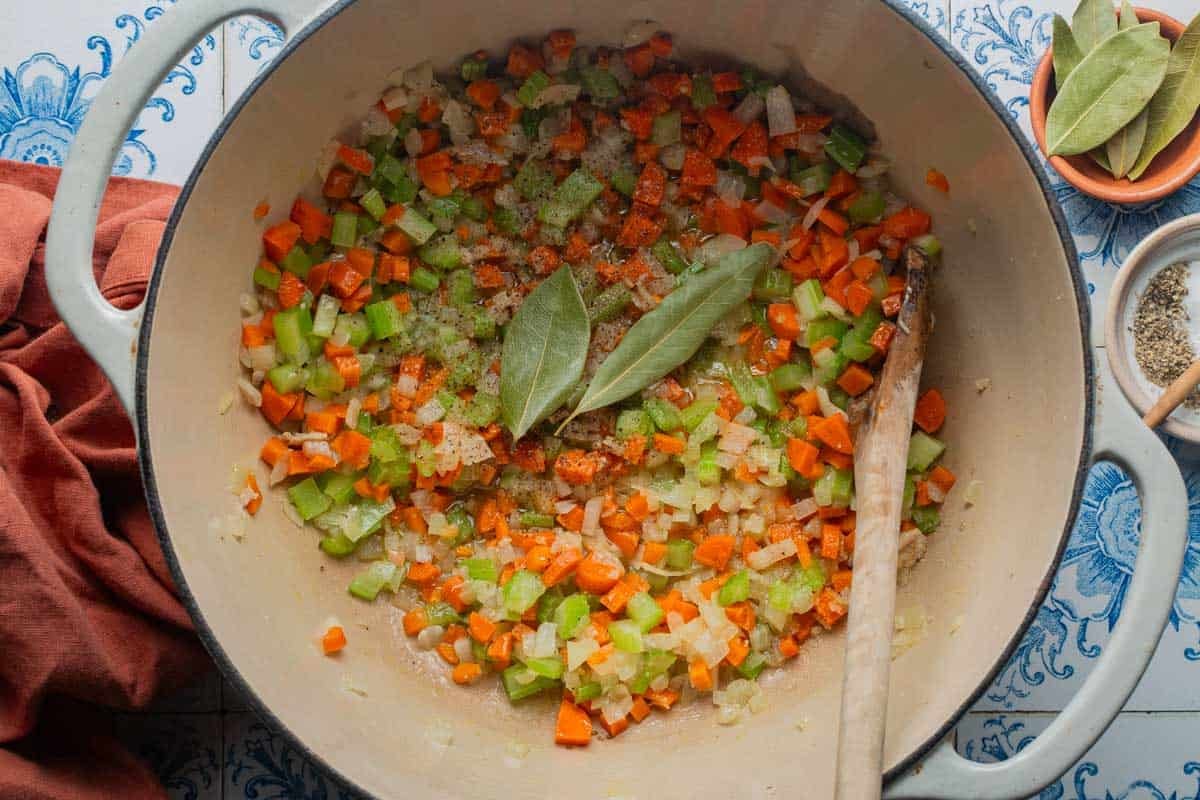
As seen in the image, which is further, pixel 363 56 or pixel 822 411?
pixel 822 411

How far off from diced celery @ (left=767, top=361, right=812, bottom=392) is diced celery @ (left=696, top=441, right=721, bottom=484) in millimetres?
143

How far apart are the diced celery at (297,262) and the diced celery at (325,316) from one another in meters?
0.05

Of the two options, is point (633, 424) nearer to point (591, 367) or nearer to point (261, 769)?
point (591, 367)

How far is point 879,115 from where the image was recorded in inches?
62.8

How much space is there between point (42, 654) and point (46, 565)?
0.12m

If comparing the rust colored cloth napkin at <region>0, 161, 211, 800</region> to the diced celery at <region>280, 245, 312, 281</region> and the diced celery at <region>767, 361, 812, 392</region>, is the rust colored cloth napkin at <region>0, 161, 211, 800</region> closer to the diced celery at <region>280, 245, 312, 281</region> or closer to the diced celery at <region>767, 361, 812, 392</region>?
the diced celery at <region>280, 245, 312, 281</region>

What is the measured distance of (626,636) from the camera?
1.58m

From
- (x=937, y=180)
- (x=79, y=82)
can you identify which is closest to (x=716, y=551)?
(x=937, y=180)

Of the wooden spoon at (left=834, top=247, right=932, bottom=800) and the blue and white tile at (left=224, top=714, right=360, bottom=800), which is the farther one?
the blue and white tile at (left=224, top=714, right=360, bottom=800)

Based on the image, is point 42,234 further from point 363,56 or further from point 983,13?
point 983,13

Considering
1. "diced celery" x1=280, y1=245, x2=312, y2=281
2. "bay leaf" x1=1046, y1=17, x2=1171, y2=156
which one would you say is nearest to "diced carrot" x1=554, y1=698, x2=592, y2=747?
"diced celery" x1=280, y1=245, x2=312, y2=281

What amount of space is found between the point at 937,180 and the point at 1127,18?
0.42 metres

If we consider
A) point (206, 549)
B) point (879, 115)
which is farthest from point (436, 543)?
point (879, 115)

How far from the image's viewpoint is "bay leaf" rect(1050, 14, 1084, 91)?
5.41ft
